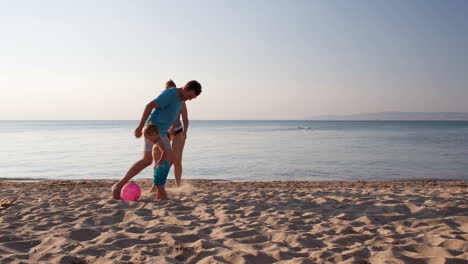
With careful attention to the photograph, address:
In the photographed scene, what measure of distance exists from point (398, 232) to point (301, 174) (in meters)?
7.80

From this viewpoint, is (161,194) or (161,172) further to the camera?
(161,194)

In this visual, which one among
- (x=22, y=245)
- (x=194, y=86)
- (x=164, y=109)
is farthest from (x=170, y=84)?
(x=22, y=245)

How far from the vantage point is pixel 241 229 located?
3.91 meters

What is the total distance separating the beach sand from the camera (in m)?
3.08

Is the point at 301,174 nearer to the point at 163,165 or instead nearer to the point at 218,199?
the point at 218,199

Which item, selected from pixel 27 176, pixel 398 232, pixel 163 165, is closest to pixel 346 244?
pixel 398 232

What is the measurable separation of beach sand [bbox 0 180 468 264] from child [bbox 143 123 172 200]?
0.33 m

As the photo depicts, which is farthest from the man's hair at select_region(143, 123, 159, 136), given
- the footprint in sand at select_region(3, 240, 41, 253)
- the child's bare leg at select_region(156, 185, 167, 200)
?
the footprint in sand at select_region(3, 240, 41, 253)

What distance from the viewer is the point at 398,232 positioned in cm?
374

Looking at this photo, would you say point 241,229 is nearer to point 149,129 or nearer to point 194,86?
point 149,129

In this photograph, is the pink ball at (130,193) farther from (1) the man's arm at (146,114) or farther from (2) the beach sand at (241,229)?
(1) the man's arm at (146,114)

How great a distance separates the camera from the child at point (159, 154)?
5109 millimetres

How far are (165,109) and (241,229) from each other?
229 centimetres

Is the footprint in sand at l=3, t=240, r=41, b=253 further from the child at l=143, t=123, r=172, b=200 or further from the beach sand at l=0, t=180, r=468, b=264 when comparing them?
the child at l=143, t=123, r=172, b=200
